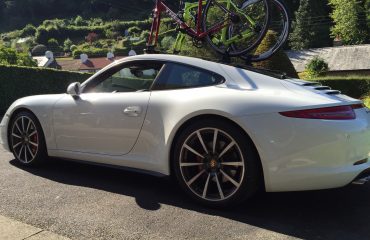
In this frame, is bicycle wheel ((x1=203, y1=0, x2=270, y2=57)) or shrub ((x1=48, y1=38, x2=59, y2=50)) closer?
bicycle wheel ((x1=203, y1=0, x2=270, y2=57))

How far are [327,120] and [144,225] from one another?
1567 mm

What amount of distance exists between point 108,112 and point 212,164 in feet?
3.87

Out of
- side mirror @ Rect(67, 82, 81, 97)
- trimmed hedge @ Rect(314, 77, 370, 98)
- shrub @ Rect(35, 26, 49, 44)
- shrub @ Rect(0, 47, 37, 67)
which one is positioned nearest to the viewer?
side mirror @ Rect(67, 82, 81, 97)

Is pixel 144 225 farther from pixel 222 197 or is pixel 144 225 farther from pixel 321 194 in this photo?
pixel 321 194

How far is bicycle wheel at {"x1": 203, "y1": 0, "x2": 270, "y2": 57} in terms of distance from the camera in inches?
190

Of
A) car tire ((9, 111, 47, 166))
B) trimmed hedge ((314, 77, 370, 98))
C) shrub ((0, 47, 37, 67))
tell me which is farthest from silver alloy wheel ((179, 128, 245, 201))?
shrub ((0, 47, 37, 67))

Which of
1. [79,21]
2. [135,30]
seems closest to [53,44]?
[79,21]

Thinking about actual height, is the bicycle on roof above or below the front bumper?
above

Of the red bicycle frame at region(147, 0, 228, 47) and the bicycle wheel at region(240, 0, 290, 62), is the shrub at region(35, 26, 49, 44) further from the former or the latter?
the bicycle wheel at region(240, 0, 290, 62)

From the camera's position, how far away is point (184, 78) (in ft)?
13.2

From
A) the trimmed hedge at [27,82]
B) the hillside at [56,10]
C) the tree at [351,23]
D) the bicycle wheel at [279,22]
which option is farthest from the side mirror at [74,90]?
the hillside at [56,10]

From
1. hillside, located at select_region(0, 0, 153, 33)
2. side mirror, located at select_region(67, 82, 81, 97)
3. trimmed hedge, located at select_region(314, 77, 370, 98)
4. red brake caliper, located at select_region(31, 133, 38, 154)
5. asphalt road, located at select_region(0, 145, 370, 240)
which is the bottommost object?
trimmed hedge, located at select_region(314, 77, 370, 98)

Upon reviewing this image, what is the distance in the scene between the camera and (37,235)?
10.2ft

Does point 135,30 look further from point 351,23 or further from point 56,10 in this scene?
point 351,23
